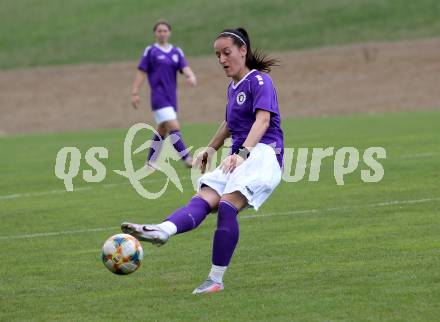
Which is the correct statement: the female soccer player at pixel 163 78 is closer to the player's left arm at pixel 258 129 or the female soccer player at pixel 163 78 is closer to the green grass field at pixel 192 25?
the player's left arm at pixel 258 129

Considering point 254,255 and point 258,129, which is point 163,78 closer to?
point 254,255

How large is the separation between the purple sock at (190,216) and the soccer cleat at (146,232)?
0.25 m

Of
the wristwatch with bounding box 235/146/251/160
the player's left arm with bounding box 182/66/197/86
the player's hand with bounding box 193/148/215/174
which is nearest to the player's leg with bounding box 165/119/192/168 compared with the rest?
the player's left arm with bounding box 182/66/197/86

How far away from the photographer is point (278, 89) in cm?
3600

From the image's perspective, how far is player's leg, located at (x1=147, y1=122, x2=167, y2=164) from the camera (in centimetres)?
1781

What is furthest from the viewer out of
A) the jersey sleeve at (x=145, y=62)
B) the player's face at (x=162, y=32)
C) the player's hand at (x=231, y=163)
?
the jersey sleeve at (x=145, y=62)

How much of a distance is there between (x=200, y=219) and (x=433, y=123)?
638 inches

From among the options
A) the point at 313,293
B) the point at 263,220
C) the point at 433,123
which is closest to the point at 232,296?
the point at 313,293

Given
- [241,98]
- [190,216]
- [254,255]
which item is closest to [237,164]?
[190,216]

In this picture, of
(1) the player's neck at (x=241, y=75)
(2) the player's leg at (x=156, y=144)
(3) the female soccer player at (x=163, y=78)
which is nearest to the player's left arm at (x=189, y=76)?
(3) the female soccer player at (x=163, y=78)

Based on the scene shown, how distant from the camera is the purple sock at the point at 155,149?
58.5 ft

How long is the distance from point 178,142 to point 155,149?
468 millimetres

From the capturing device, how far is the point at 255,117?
854 centimetres

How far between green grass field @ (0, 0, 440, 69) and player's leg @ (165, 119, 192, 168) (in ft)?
80.3
